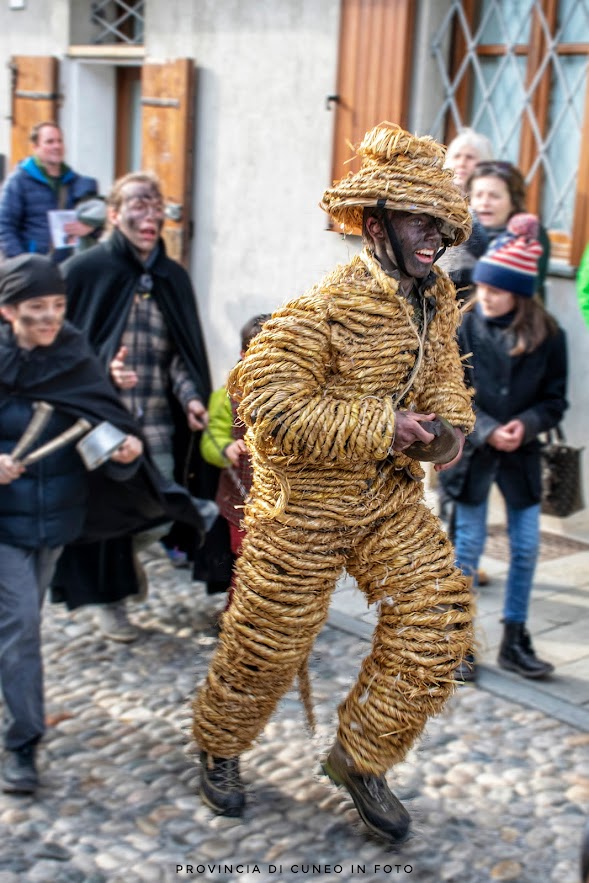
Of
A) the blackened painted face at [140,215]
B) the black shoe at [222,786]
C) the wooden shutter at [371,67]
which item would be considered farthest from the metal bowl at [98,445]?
the wooden shutter at [371,67]

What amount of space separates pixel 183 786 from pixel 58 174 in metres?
5.27

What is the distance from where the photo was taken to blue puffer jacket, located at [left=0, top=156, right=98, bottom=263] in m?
8.02

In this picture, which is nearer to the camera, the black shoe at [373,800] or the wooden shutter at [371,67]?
the black shoe at [373,800]

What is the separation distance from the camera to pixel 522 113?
24.4 feet

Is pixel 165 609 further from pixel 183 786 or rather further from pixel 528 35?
pixel 528 35

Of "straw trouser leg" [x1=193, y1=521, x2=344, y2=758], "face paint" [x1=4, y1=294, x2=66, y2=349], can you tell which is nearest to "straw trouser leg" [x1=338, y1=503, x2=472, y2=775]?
"straw trouser leg" [x1=193, y1=521, x2=344, y2=758]

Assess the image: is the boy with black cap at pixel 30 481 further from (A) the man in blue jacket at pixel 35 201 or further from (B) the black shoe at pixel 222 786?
(A) the man in blue jacket at pixel 35 201

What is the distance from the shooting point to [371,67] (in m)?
7.89

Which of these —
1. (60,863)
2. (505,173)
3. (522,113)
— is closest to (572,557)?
(505,173)

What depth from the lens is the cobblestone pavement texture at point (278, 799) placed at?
11.8 ft

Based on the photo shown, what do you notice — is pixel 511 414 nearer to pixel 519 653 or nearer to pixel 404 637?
pixel 519 653

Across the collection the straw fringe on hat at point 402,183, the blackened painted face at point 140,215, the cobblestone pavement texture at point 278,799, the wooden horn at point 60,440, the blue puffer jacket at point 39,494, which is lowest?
the cobblestone pavement texture at point 278,799

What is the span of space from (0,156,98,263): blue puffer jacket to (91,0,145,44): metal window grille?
305cm

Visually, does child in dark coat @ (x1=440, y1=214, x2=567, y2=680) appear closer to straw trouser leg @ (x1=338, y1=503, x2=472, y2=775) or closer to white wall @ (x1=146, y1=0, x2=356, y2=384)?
straw trouser leg @ (x1=338, y1=503, x2=472, y2=775)
